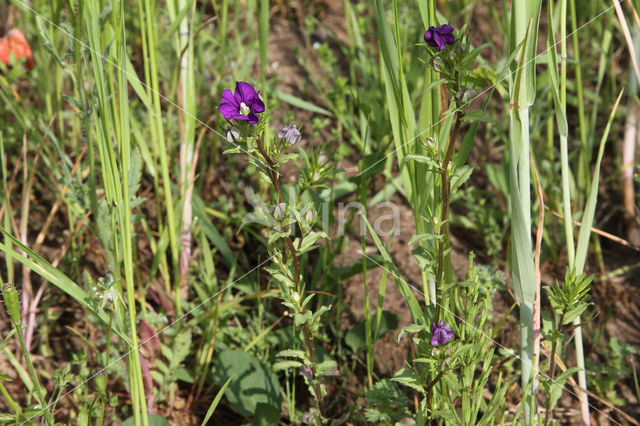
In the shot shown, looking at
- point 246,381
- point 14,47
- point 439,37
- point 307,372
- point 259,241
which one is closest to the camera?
point 439,37

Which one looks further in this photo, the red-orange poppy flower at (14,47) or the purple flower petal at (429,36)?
the red-orange poppy flower at (14,47)

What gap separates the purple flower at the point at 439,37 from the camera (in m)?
0.89

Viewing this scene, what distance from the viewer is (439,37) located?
2.95 feet

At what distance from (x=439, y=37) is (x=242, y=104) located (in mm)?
321

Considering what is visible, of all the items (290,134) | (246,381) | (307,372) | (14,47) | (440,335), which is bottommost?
(246,381)

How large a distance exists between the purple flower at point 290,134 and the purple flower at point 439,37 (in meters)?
0.25

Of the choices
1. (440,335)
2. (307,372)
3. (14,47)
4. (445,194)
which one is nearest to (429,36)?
(445,194)

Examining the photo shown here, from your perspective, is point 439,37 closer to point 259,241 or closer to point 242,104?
point 242,104

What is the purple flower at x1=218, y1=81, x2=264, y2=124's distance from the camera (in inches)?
38.2

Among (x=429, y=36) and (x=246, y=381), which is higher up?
(x=429, y=36)

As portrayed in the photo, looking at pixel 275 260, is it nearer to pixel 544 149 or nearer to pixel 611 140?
pixel 544 149

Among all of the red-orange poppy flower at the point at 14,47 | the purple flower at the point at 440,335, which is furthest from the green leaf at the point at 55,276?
the red-orange poppy flower at the point at 14,47

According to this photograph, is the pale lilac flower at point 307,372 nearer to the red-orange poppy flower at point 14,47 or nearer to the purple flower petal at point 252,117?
the purple flower petal at point 252,117

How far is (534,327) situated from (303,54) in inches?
59.8
